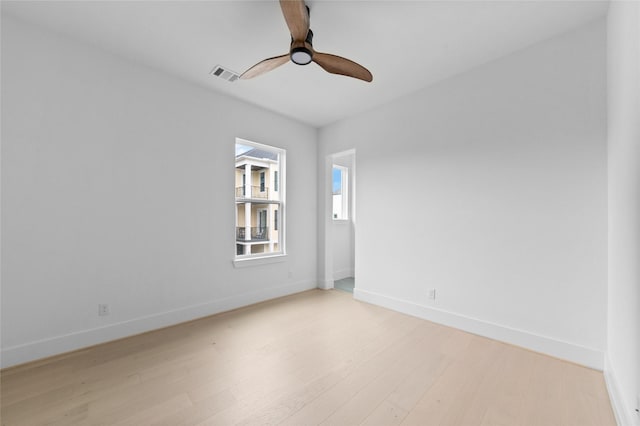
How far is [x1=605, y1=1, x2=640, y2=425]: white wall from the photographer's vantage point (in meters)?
1.33

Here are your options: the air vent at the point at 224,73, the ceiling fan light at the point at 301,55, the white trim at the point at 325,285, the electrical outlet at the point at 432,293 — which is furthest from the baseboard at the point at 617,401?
the air vent at the point at 224,73

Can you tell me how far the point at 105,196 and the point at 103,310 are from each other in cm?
108

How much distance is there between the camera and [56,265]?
2.28 metres

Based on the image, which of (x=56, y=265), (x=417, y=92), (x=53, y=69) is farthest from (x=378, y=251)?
(x=53, y=69)

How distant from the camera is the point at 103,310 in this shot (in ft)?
8.24

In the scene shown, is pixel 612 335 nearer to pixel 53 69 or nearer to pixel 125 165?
pixel 125 165

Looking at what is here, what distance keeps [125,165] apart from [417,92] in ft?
Result: 11.0

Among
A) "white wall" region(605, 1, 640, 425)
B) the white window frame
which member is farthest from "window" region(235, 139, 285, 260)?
"white wall" region(605, 1, 640, 425)

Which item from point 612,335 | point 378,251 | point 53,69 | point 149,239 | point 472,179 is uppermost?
point 53,69

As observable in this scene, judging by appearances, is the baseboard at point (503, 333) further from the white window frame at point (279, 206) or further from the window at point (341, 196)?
the window at point (341, 196)

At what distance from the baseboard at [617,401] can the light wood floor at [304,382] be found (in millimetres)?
58

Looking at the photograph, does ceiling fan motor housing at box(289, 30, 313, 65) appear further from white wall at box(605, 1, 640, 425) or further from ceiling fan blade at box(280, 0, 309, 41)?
white wall at box(605, 1, 640, 425)

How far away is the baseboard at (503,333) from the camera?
212cm

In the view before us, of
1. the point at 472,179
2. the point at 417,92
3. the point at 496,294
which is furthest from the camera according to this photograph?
the point at 417,92
